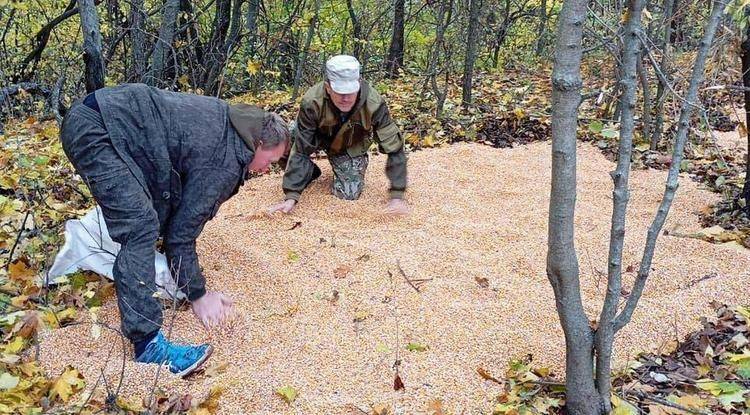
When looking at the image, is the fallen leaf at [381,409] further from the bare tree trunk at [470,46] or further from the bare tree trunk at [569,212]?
the bare tree trunk at [470,46]

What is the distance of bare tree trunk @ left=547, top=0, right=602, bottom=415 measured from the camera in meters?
1.62

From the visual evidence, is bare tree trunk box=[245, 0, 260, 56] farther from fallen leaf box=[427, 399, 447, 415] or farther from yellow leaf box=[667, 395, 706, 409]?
yellow leaf box=[667, 395, 706, 409]

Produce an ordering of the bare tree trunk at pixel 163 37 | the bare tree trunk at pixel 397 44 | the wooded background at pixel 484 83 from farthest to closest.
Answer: the bare tree trunk at pixel 397 44, the bare tree trunk at pixel 163 37, the wooded background at pixel 484 83

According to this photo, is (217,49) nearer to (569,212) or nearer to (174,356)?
(174,356)

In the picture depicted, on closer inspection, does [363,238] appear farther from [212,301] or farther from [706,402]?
[706,402]

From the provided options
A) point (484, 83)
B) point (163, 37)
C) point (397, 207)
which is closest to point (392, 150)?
point (397, 207)

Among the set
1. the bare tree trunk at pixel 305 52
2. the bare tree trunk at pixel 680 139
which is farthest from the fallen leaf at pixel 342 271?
the bare tree trunk at pixel 305 52

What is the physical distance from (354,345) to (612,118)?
182 inches

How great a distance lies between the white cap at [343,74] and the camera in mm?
3498

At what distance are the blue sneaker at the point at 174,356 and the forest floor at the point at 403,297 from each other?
4cm

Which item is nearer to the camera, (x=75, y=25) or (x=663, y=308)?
(x=663, y=308)

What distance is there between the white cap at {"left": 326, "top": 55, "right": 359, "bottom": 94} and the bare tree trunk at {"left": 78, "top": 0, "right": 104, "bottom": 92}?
1.50 metres

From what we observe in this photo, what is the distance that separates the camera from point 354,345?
7.98 feet

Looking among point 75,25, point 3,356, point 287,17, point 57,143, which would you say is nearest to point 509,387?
point 3,356
